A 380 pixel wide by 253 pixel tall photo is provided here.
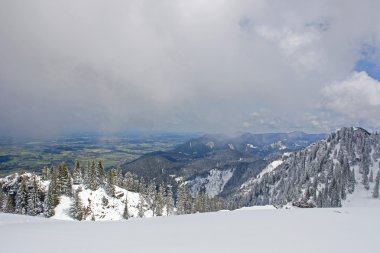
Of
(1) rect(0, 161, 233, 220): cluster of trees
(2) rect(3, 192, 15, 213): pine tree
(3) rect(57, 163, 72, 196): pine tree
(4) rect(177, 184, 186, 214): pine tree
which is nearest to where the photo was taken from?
(2) rect(3, 192, 15, 213): pine tree

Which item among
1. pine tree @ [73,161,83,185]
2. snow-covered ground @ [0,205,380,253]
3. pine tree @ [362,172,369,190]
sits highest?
snow-covered ground @ [0,205,380,253]

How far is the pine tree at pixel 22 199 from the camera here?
82.2 meters

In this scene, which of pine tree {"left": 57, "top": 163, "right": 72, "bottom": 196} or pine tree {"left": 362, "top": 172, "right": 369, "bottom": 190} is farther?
pine tree {"left": 362, "top": 172, "right": 369, "bottom": 190}

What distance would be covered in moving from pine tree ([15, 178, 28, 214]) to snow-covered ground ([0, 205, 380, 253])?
82.3 metres

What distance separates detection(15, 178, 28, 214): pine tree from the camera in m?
82.2

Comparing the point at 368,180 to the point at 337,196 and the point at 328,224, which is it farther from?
the point at 328,224

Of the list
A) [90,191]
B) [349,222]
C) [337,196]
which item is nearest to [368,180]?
[337,196]

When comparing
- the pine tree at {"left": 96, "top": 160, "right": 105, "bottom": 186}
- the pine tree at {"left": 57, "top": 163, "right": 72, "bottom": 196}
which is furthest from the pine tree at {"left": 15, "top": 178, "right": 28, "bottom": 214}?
the pine tree at {"left": 96, "top": 160, "right": 105, "bottom": 186}

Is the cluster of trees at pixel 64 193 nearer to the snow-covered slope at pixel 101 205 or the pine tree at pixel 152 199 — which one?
the pine tree at pixel 152 199

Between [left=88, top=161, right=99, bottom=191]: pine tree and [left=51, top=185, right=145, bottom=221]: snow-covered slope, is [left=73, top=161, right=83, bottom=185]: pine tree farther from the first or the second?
[left=88, top=161, right=99, bottom=191]: pine tree

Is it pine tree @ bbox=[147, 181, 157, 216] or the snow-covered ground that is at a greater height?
the snow-covered ground

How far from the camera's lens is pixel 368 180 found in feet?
614

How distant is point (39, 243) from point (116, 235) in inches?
109

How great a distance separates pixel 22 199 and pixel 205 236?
289 feet
